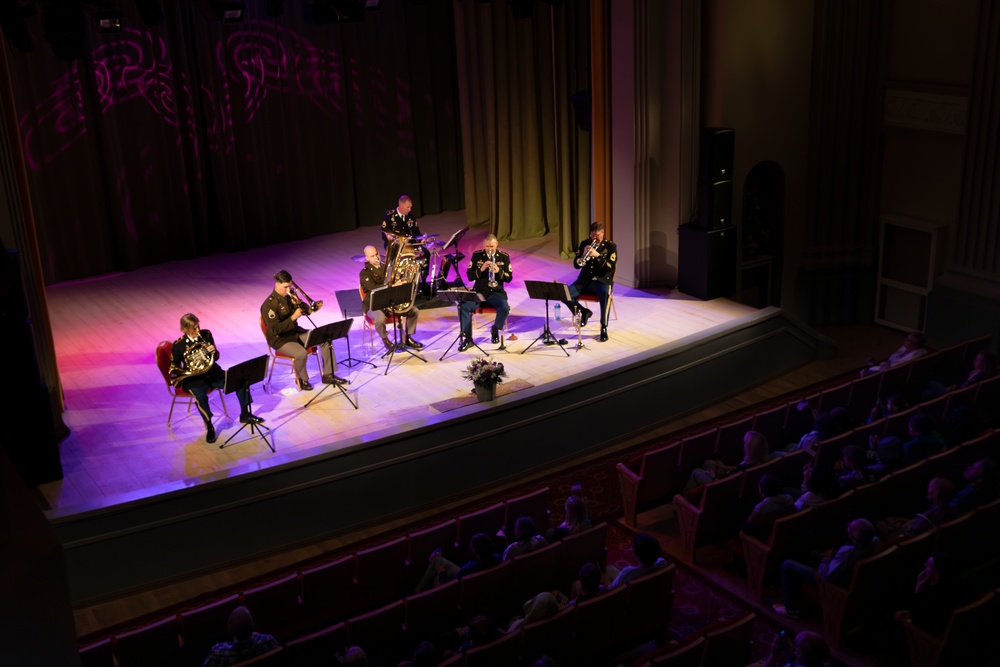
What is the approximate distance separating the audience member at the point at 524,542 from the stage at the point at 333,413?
6.52 ft

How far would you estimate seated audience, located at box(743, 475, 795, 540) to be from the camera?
6.12m

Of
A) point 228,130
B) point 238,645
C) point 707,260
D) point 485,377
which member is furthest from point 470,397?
point 228,130

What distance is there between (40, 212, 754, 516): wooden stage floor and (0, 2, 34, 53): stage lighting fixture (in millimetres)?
2830

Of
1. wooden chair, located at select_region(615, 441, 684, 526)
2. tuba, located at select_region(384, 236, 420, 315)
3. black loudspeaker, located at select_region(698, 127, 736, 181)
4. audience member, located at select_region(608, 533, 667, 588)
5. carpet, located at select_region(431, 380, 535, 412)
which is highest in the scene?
black loudspeaker, located at select_region(698, 127, 736, 181)

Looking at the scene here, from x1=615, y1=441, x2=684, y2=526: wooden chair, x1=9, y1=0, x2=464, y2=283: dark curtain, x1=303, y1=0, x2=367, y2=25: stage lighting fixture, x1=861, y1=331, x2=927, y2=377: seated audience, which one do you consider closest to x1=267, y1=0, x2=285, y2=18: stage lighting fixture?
x1=303, y1=0, x2=367, y2=25: stage lighting fixture

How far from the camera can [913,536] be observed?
5.71 meters

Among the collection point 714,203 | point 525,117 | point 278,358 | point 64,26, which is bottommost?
point 278,358

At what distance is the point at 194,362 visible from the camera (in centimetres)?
757

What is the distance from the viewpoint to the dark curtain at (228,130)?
1120 cm

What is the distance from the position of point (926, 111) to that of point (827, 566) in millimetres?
6331

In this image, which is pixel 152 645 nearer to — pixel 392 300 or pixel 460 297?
pixel 392 300

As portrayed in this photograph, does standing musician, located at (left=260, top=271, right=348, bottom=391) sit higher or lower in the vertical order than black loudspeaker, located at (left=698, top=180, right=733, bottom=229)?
lower

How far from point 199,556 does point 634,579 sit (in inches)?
123

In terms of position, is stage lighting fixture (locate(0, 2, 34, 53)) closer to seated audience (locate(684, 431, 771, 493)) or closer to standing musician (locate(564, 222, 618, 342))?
standing musician (locate(564, 222, 618, 342))
